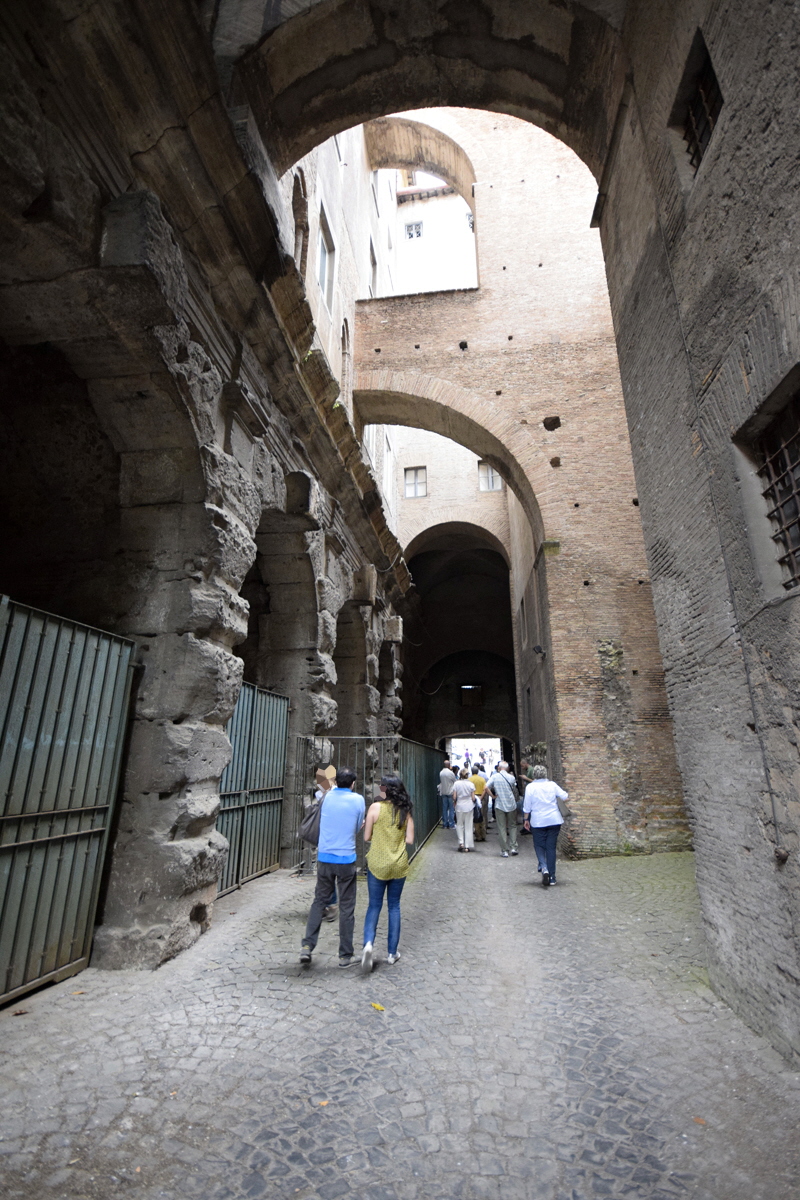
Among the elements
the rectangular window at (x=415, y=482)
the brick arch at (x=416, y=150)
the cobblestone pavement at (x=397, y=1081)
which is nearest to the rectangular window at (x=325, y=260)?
the brick arch at (x=416, y=150)

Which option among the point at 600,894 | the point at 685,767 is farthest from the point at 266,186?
the point at 600,894

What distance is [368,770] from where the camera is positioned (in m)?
9.22

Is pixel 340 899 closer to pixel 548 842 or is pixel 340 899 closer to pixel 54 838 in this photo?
pixel 54 838

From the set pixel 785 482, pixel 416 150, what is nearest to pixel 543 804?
pixel 785 482

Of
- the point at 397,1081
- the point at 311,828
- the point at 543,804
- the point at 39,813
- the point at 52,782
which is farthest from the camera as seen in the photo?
the point at 543,804

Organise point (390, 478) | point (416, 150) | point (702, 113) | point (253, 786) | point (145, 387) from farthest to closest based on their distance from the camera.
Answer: point (390, 478) < point (416, 150) < point (253, 786) < point (145, 387) < point (702, 113)

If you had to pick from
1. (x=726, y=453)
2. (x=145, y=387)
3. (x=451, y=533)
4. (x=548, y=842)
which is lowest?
(x=548, y=842)

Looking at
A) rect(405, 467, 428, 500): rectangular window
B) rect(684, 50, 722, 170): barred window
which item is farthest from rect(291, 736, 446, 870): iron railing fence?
rect(405, 467, 428, 500): rectangular window

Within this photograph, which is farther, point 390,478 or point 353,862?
point 390,478

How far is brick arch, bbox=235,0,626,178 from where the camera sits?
5242 millimetres

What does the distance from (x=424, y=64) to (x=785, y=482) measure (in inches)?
224

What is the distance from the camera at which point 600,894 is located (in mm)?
6496

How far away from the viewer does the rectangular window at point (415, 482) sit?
1912cm

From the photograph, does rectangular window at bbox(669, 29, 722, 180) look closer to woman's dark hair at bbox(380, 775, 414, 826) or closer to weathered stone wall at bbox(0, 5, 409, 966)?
weathered stone wall at bbox(0, 5, 409, 966)
